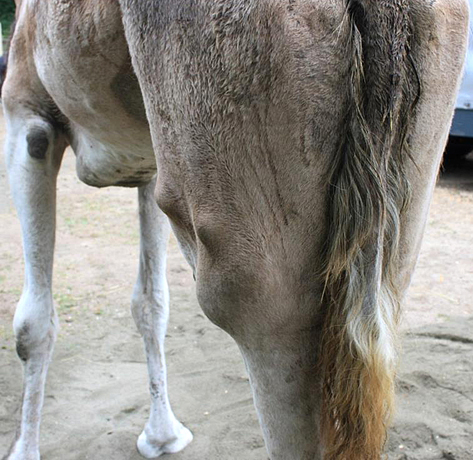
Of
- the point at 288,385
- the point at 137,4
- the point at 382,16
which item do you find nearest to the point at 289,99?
the point at 382,16

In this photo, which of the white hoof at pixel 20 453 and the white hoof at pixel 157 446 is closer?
the white hoof at pixel 20 453

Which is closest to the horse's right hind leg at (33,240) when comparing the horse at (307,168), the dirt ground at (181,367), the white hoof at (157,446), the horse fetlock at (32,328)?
the horse fetlock at (32,328)

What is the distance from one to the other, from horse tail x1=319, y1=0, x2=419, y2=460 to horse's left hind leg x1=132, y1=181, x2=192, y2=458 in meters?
1.56

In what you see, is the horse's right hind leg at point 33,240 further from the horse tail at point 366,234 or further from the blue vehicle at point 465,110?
the blue vehicle at point 465,110

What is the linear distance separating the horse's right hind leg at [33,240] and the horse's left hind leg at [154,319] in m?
0.43

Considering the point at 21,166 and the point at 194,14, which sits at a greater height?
the point at 194,14

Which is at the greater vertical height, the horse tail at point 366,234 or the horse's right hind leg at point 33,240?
the horse tail at point 366,234

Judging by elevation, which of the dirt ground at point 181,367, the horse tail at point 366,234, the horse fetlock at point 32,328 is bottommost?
the dirt ground at point 181,367

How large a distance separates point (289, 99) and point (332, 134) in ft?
0.33

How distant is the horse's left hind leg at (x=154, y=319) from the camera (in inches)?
111

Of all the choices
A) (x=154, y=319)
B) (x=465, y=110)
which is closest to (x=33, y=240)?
(x=154, y=319)

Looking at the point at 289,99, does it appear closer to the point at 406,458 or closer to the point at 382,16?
the point at 382,16

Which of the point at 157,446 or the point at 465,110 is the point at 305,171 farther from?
the point at 465,110

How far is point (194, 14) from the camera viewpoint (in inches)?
47.7
